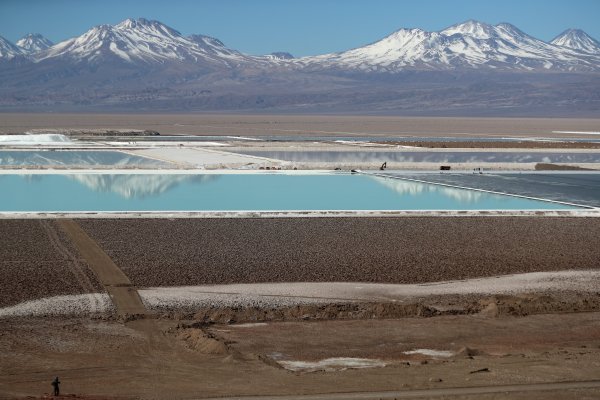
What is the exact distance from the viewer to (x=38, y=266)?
11.7 metres

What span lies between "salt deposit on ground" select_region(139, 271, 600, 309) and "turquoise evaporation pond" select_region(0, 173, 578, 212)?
6357mm

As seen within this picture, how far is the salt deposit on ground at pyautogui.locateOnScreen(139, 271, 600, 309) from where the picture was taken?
10.1 metres

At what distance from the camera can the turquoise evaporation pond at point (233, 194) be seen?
17.8 metres

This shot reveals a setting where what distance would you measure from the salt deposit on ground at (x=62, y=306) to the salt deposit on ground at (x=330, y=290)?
417 millimetres

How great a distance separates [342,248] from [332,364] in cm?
551

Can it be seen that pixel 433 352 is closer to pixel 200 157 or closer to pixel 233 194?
pixel 233 194

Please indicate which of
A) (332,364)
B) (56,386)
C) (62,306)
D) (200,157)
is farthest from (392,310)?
(200,157)

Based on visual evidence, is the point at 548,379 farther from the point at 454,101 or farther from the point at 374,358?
the point at 454,101

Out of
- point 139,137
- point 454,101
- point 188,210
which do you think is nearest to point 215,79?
point 454,101

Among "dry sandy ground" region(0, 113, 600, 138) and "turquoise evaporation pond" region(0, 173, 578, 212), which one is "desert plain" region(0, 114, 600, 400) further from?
"dry sandy ground" region(0, 113, 600, 138)

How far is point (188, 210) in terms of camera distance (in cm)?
1686

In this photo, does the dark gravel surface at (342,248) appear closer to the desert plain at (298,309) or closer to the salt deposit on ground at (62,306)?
the desert plain at (298,309)

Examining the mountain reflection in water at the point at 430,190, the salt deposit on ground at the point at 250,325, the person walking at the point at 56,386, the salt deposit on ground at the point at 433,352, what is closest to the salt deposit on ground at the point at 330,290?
the salt deposit on ground at the point at 250,325

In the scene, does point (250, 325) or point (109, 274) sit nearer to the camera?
point (250, 325)
